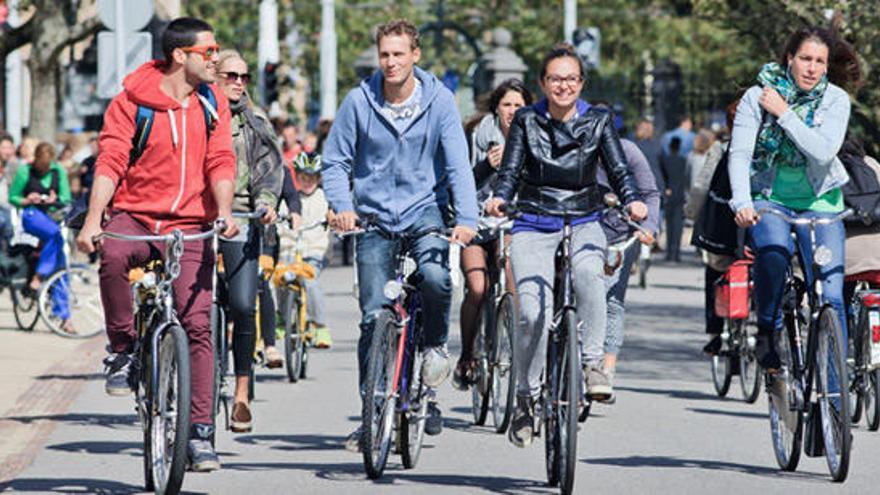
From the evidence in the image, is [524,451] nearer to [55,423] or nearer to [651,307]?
[55,423]

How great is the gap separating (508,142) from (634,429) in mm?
2432

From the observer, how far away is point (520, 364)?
31.5ft

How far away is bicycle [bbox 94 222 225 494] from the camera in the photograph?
8.49 m

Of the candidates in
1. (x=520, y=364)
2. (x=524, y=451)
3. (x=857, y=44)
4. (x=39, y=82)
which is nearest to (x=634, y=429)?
(x=524, y=451)

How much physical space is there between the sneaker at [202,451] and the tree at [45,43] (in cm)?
1923

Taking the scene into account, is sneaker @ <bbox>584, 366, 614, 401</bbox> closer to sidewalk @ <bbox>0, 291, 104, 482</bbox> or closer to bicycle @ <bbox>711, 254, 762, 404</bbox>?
sidewalk @ <bbox>0, 291, 104, 482</bbox>

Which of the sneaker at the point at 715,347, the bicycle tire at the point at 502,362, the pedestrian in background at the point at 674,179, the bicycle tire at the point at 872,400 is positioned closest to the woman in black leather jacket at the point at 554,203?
the bicycle tire at the point at 502,362

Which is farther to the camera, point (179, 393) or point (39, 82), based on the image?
point (39, 82)

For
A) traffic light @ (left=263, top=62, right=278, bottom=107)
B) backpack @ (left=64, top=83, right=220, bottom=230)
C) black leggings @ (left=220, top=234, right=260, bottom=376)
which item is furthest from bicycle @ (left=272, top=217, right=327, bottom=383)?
traffic light @ (left=263, top=62, right=278, bottom=107)

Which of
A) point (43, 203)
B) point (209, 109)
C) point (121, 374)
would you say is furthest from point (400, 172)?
point (43, 203)

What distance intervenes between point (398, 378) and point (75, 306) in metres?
9.35

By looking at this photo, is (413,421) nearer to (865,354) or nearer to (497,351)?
(497,351)

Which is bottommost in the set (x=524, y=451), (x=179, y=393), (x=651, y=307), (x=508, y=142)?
(x=651, y=307)

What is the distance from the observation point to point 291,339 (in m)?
14.6
